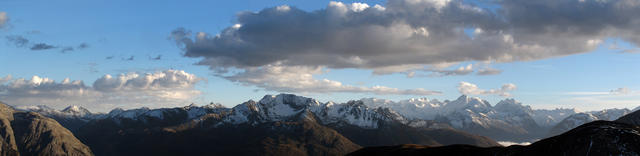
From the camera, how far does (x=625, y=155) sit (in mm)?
122250

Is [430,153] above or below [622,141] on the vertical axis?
below

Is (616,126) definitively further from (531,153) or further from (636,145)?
(531,153)

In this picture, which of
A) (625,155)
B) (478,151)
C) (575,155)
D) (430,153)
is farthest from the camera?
(430,153)

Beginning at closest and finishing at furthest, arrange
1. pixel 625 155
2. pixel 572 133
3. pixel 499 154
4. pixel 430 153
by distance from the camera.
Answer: pixel 625 155 → pixel 572 133 → pixel 499 154 → pixel 430 153

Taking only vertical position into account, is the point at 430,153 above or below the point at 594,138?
below

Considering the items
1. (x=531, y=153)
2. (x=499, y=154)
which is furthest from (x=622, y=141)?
(x=499, y=154)

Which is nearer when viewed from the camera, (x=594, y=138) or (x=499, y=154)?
(x=594, y=138)

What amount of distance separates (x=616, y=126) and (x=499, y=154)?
1442 inches

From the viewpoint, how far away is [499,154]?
159125mm

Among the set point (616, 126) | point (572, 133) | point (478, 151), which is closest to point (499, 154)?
point (478, 151)

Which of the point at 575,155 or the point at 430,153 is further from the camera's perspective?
the point at 430,153

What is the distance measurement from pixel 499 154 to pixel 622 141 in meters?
40.1

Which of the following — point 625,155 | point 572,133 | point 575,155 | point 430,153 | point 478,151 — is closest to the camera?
point 625,155

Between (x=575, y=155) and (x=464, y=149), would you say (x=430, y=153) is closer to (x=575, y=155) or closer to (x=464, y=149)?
(x=464, y=149)
